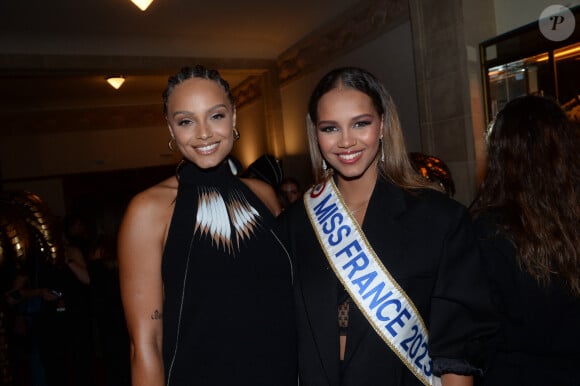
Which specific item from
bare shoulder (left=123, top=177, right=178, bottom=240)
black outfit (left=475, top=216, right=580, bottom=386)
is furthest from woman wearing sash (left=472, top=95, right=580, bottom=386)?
bare shoulder (left=123, top=177, right=178, bottom=240)

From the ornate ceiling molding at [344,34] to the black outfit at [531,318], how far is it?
414 centimetres

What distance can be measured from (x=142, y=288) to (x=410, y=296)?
82 cm

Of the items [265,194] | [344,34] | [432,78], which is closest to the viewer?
[265,194]

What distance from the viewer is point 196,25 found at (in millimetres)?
6809

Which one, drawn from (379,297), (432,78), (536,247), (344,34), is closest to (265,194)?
(379,297)

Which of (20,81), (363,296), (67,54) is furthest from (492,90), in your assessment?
(20,81)

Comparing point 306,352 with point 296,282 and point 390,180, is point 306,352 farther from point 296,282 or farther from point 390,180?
point 390,180

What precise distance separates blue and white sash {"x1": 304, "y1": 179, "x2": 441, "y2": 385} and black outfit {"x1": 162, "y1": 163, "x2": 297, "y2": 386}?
20 cm

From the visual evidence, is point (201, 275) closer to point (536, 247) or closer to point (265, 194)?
point (265, 194)

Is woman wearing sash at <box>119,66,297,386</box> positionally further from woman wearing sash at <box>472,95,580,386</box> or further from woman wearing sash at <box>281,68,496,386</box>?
woman wearing sash at <box>472,95,580,386</box>

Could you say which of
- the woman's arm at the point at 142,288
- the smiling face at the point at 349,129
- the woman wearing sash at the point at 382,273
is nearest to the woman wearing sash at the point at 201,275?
the woman's arm at the point at 142,288

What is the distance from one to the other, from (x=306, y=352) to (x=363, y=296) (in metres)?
0.26

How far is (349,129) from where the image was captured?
144cm

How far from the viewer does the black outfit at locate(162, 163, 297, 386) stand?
129 cm
